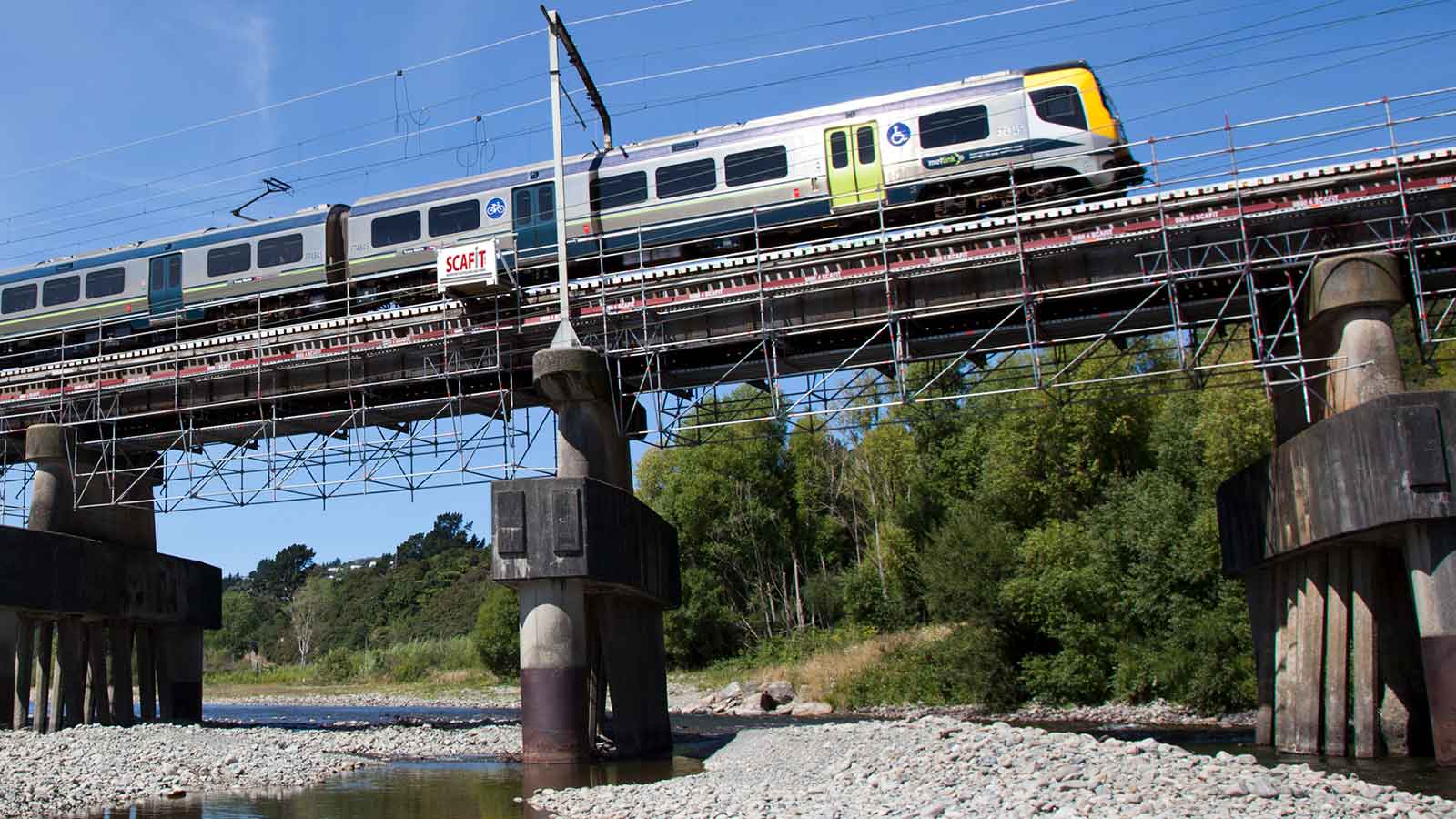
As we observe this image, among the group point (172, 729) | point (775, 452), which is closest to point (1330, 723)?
point (172, 729)

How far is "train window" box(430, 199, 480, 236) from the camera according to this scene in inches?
1183

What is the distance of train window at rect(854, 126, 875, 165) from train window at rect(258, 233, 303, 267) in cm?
1487

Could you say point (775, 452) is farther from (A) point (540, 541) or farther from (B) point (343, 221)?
(A) point (540, 541)

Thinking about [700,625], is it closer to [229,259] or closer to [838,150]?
[229,259]

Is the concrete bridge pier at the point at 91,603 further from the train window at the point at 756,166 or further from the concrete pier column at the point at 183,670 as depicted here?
the train window at the point at 756,166

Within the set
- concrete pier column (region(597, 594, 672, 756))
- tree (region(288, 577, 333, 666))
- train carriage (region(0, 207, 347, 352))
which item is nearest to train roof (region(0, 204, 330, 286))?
train carriage (region(0, 207, 347, 352))

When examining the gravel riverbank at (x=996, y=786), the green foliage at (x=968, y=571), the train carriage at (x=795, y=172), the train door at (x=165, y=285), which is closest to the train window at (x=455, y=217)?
the train carriage at (x=795, y=172)

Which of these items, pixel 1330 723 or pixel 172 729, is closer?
pixel 1330 723

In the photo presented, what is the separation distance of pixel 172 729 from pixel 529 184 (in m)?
14.4

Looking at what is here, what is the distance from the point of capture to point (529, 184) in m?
29.3

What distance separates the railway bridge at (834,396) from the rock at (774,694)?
17.0m

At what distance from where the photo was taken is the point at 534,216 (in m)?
29.2

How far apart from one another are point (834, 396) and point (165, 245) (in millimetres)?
20320

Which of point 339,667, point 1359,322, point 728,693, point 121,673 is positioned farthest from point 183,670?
point 339,667
